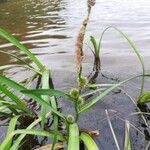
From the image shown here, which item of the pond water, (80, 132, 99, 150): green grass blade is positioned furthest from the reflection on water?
(80, 132, 99, 150): green grass blade

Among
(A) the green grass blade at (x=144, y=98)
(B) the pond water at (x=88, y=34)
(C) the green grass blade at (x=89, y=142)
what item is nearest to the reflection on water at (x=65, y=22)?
(B) the pond water at (x=88, y=34)

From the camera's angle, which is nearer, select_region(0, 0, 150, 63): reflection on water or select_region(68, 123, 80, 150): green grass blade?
select_region(68, 123, 80, 150): green grass blade

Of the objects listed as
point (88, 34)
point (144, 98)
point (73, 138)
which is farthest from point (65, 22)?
point (73, 138)

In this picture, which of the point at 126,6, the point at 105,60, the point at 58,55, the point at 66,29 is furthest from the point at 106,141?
the point at 126,6

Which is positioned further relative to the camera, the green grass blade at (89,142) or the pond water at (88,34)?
the pond water at (88,34)

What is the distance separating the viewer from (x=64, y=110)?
2.92 meters

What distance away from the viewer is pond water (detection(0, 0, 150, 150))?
2.84 meters

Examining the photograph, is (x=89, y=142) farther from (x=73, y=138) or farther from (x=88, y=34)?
(x=88, y=34)

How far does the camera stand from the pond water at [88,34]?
2842 millimetres

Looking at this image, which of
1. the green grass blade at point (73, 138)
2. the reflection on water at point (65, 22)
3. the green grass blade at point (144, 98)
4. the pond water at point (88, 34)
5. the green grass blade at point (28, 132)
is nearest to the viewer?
the green grass blade at point (73, 138)

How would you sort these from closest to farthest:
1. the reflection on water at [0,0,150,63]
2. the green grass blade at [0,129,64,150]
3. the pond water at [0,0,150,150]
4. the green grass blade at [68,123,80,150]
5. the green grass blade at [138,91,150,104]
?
the green grass blade at [68,123,80,150] < the green grass blade at [0,129,64,150] < the green grass blade at [138,91,150,104] < the pond water at [0,0,150,150] < the reflection on water at [0,0,150,63]

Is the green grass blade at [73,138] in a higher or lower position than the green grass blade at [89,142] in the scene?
higher

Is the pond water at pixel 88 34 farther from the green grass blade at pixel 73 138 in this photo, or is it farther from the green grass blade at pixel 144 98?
the green grass blade at pixel 73 138

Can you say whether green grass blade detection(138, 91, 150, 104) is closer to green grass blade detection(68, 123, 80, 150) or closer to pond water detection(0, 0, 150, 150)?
pond water detection(0, 0, 150, 150)
